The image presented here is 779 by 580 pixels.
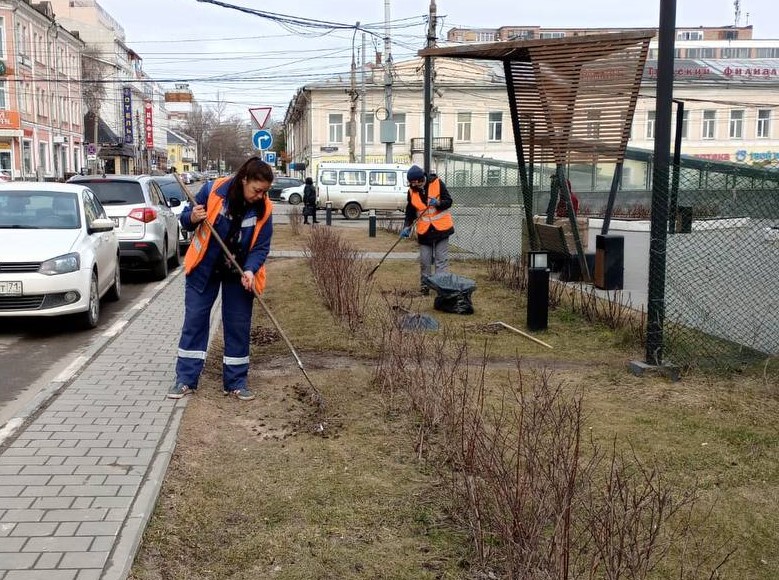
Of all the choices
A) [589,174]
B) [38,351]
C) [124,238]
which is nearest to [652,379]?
[38,351]

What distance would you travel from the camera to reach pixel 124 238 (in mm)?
12578

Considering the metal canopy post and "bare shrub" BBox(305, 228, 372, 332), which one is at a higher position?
the metal canopy post

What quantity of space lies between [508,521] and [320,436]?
6.80 ft

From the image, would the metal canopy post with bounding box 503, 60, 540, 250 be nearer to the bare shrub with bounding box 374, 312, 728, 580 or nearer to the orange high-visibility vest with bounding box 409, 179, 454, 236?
the orange high-visibility vest with bounding box 409, 179, 454, 236

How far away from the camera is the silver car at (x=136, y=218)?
12594 mm

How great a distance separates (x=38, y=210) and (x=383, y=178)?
26.3 meters

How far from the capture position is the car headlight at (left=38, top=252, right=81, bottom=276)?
27.0 feet

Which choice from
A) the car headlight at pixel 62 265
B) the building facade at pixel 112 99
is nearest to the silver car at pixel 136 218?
the car headlight at pixel 62 265

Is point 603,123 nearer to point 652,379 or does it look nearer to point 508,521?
point 652,379

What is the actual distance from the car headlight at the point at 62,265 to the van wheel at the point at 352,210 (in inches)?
1047

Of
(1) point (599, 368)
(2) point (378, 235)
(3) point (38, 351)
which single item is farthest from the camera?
(2) point (378, 235)

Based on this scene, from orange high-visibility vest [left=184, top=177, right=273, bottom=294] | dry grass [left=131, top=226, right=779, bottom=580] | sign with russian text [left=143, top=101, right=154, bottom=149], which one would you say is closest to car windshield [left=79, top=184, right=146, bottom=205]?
dry grass [left=131, top=226, right=779, bottom=580]

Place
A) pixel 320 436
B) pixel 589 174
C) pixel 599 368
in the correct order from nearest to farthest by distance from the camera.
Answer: pixel 320 436 < pixel 599 368 < pixel 589 174

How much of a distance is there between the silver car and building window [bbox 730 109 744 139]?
49.7m
